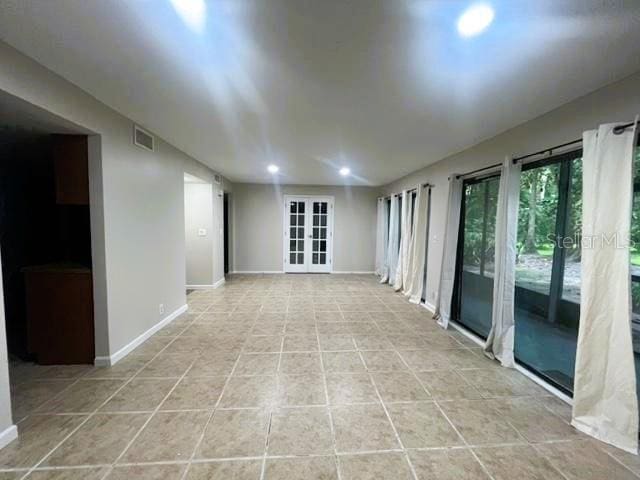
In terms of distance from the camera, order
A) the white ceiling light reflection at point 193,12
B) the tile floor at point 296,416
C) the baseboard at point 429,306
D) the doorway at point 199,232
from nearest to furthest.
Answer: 1. the white ceiling light reflection at point 193,12
2. the tile floor at point 296,416
3. the baseboard at point 429,306
4. the doorway at point 199,232

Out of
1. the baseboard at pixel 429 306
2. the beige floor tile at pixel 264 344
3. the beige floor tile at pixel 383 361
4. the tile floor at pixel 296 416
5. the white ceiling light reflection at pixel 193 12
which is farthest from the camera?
the baseboard at pixel 429 306

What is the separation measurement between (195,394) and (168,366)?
1.98 ft

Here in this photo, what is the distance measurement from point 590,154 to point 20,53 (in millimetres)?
3663

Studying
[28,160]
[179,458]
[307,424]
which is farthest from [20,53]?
[307,424]

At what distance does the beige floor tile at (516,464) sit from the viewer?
153 centimetres

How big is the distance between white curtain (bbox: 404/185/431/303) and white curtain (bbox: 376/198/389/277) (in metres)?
1.66

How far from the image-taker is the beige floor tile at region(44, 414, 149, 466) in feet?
5.19

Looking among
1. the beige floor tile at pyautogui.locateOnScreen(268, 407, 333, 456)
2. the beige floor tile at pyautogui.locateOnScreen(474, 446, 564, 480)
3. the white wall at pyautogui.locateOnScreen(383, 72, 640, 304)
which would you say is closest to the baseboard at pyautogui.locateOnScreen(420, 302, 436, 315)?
the white wall at pyautogui.locateOnScreen(383, 72, 640, 304)

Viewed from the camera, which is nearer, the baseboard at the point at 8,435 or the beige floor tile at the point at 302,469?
the beige floor tile at the point at 302,469

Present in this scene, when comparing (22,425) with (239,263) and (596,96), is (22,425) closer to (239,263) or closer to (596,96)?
(596,96)

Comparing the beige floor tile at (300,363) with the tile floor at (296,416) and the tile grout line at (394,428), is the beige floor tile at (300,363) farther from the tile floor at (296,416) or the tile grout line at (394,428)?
the tile grout line at (394,428)

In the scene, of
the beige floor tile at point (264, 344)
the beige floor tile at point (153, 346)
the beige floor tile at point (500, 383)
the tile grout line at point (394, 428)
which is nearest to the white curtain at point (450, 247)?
the beige floor tile at point (500, 383)

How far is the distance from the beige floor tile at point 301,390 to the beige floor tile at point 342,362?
0.21 metres

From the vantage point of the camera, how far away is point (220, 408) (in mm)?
2043
